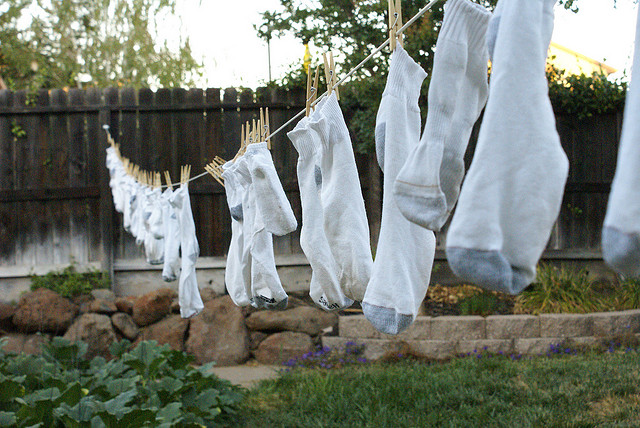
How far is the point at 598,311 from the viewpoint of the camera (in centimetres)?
608

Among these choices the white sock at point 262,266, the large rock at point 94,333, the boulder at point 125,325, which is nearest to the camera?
the white sock at point 262,266

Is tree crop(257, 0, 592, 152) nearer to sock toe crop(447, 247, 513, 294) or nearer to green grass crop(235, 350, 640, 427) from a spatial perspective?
green grass crop(235, 350, 640, 427)

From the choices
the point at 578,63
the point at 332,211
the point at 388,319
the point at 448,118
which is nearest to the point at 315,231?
the point at 332,211

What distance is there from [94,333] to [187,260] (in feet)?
9.21

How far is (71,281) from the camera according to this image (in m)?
6.82

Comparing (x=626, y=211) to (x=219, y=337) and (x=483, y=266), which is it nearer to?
(x=483, y=266)

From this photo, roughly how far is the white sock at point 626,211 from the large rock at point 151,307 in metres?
6.01

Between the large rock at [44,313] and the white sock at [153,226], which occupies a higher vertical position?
the white sock at [153,226]

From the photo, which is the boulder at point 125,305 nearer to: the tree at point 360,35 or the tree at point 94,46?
the tree at point 360,35

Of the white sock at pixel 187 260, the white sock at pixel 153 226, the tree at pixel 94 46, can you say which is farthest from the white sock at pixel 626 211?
the tree at pixel 94 46

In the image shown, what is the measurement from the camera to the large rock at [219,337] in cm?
627

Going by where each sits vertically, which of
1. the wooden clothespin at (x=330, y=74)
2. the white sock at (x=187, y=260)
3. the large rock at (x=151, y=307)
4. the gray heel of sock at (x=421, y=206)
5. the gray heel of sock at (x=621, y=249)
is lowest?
the large rock at (x=151, y=307)

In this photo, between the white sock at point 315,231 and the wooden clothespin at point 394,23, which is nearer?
the wooden clothespin at point 394,23

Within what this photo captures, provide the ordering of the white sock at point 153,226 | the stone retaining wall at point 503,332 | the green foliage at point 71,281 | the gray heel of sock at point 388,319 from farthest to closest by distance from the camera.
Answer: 1. the green foliage at point 71,281
2. the stone retaining wall at point 503,332
3. the white sock at point 153,226
4. the gray heel of sock at point 388,319
